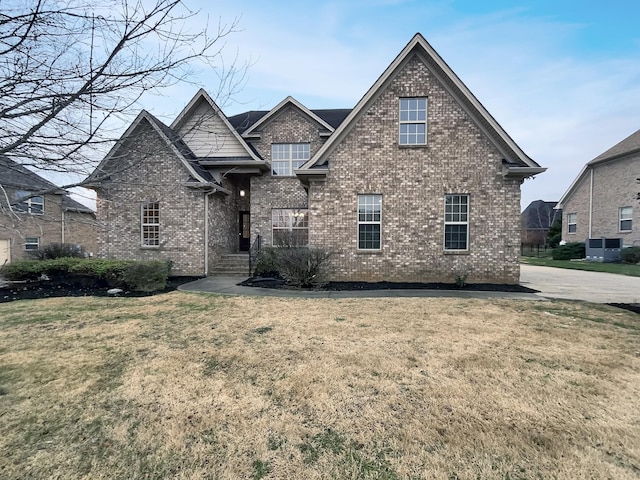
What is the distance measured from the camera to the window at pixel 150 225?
530 inches

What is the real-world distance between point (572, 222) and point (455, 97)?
85.3 feet

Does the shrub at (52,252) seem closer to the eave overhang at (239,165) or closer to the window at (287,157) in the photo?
the eave overhang at (239,165)

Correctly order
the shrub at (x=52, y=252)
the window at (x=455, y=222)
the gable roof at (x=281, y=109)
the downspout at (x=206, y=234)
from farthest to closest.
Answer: the gable roof at (x=281, y=109), the shrub at (x=52, y=252), the downspout at (x=206, y=234), the window at (x=455, y=222)

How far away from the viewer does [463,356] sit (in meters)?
4.45

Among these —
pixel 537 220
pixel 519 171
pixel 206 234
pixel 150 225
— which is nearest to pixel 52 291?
pixel 150 225

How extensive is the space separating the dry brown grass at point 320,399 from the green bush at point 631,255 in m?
21.3

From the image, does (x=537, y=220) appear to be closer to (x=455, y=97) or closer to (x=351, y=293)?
(x=455, y=97)

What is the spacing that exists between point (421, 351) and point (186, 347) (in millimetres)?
3691

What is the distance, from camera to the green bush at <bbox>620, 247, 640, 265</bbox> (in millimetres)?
20703

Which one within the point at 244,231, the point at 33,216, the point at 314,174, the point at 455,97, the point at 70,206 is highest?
the point at 455,97

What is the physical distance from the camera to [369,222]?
37.6ft

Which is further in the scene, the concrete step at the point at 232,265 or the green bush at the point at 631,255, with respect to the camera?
the green bush at the point at 631,255

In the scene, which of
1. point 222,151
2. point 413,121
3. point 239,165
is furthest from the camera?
point 222,151

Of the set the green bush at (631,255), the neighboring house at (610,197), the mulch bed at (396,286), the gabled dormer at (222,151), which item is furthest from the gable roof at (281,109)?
the neighboring house at (610,197)
